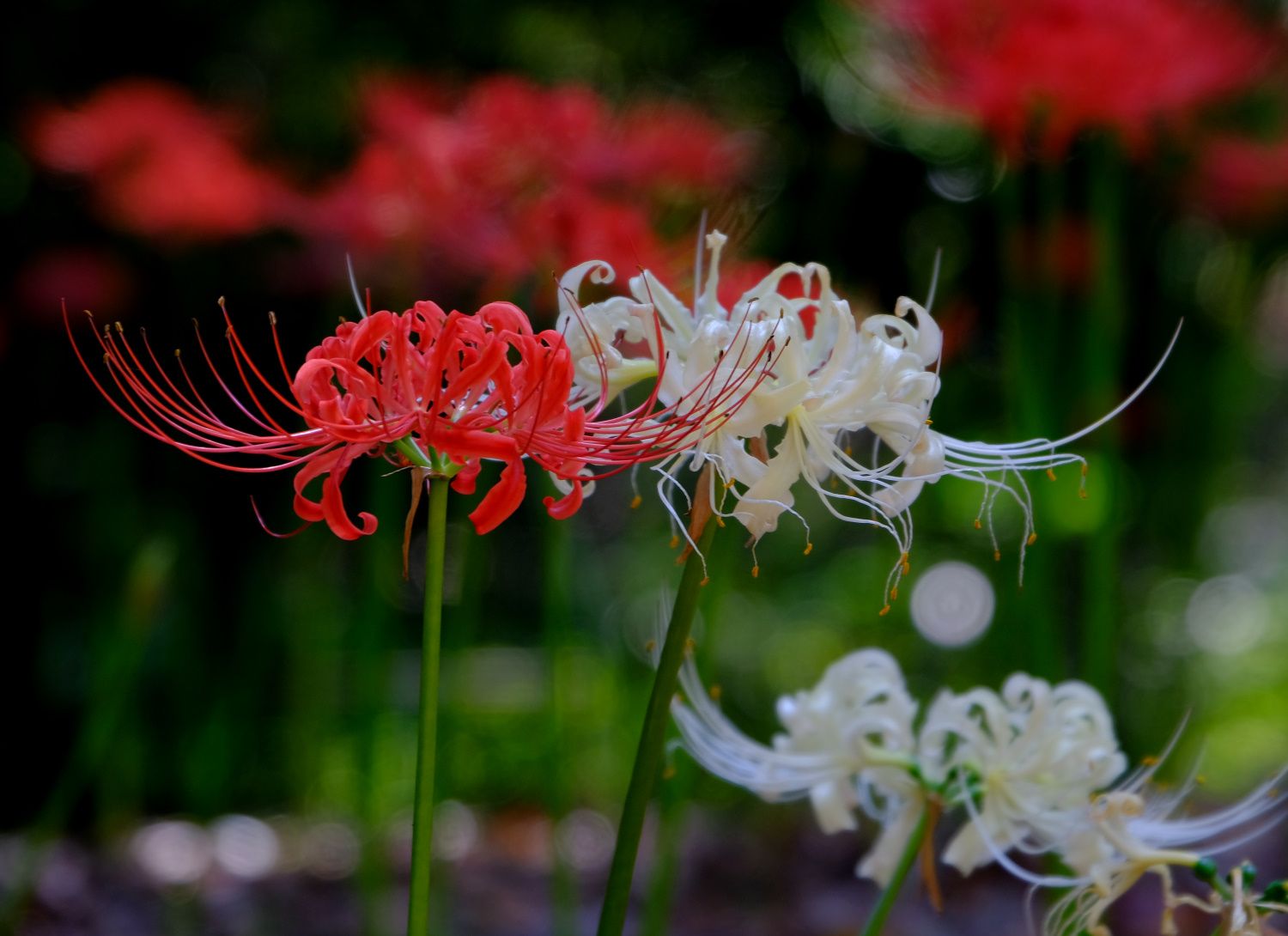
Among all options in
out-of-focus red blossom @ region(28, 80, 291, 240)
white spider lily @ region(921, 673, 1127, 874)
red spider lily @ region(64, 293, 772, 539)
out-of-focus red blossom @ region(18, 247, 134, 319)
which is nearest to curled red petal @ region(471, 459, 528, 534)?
red spider lily @ region(64, 293, 772, 539)

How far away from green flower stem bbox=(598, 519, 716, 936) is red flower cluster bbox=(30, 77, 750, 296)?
647mm

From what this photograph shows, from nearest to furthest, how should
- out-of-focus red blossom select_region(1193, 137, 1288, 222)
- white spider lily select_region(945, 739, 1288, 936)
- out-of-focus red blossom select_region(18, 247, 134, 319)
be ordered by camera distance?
white spider lily select_region(945, 739, 1288, 936) < out-of-focus red blossom select_region(1193, 137, 1288, 222) < out-of-focus red blossom select_region(18, 247, 134, 319)

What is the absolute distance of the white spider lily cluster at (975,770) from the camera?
0.76 metres

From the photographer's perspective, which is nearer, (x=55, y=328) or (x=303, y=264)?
(x=303, y=264)

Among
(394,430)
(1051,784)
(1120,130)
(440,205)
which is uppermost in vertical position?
(1120,130)

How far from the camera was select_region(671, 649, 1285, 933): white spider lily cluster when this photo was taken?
762 millimetres

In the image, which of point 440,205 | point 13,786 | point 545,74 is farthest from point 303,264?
point 13,786

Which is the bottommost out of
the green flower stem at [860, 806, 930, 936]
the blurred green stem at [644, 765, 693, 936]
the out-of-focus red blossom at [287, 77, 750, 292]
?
the blurred green stem at [644, 765, 693, 936]

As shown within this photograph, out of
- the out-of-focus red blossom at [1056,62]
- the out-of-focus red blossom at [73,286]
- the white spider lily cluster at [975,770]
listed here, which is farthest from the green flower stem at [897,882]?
the out-of-focus red blossom at [73,286]

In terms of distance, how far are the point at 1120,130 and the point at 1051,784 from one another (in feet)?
2.75

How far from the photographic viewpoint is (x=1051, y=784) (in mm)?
776

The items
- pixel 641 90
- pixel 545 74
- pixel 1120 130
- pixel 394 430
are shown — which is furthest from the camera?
pixel 545 74

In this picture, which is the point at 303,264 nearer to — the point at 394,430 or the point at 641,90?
the point at 641,90

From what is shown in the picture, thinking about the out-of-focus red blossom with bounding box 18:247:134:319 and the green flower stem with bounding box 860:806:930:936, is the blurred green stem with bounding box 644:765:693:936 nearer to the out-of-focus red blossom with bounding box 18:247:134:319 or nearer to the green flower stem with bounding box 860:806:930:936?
the green flower stem with bounding box 860:806:930:936
